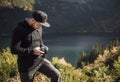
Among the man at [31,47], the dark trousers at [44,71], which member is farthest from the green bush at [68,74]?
the man at [31,47]

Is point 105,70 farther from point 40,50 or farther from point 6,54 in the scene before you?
point 40,50

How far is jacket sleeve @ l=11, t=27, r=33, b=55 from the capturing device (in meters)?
8.68

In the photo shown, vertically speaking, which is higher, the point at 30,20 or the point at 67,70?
the point at 30,20

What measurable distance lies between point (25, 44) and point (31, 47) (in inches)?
7.1

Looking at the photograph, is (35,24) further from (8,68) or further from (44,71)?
(8,68)

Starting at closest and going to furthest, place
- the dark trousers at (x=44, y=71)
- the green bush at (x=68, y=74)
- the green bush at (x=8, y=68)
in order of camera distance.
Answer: the dark trousers at (x=44, y=71)
the green bush at (x=68, y=74)
the green bush at (x=8, y=68)

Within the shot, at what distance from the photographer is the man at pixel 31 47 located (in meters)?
8.70

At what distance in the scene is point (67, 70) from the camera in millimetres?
14102

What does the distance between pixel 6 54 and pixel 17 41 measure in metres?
6.89

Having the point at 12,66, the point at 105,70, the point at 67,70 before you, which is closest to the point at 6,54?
the point at 12,66

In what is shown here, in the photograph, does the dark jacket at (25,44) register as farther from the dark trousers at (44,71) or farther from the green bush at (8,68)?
the green bush at (8,68)

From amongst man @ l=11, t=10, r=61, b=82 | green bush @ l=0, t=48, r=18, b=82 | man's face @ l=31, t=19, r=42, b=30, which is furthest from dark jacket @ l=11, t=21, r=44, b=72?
green bush @ l=0, t=48, r=18, b=82

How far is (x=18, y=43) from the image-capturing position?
877 cm

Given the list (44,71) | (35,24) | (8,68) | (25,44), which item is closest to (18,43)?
(25,44)
